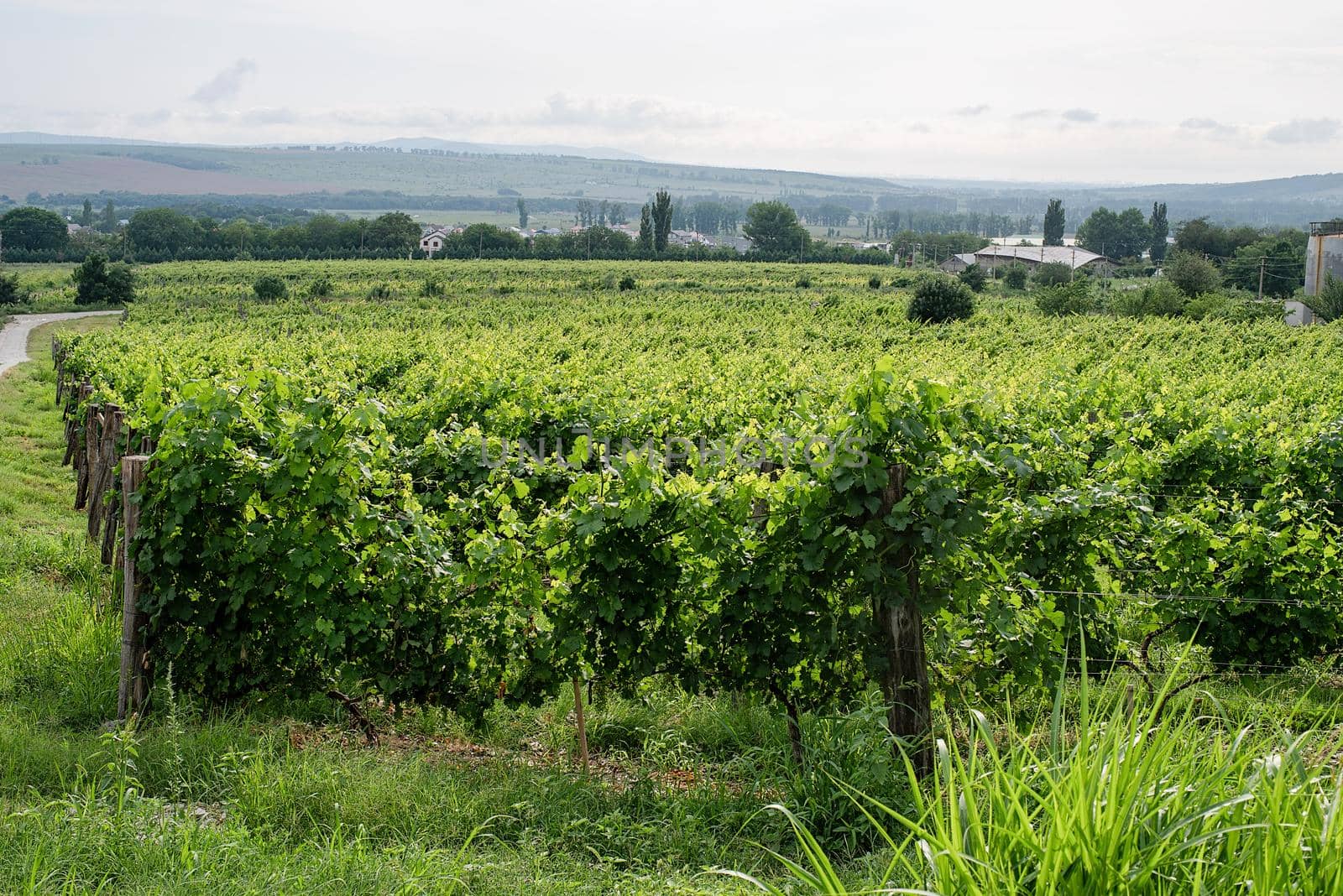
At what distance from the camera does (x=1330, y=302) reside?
41.9m

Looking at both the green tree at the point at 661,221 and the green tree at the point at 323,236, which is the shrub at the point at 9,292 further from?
the green tree at the point at 661,221

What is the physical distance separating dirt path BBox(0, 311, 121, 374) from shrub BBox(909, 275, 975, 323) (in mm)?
29887

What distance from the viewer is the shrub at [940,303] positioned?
3959cm

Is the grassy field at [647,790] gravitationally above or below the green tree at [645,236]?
below

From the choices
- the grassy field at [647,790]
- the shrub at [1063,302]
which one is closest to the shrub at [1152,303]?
the shrub at [1063,302]

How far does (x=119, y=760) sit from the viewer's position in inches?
180

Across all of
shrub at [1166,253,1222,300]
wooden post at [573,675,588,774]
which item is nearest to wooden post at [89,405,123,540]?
wooden post at [573,675,588,774]

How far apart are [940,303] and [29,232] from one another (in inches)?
3411

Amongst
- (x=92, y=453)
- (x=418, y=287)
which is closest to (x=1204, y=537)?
(x=92, y=453)

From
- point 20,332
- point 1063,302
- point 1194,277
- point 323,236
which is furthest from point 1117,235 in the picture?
point 20,332

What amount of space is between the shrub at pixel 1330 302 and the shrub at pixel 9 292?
2322 inches

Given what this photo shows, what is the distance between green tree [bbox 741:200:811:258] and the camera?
118m

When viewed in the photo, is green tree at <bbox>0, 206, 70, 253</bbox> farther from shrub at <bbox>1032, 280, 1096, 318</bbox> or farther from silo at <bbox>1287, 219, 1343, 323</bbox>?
silo at <bbox>1287, 219, 1343, 323</bbox>

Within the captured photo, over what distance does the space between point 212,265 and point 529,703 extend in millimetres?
83253
